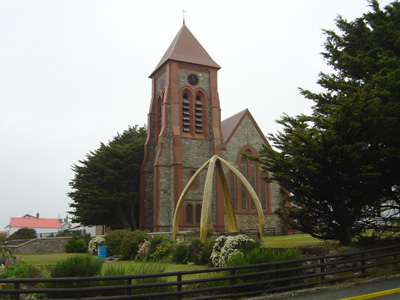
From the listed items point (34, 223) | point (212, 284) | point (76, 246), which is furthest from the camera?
point (34, 223)

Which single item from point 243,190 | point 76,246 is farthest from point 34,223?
point 76,246

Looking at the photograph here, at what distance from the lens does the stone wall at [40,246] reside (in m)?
30.0

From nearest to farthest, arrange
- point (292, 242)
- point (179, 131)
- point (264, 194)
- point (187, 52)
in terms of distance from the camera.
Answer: point (292, 242), point (179, 131), point (264, 194), point (187, 52)

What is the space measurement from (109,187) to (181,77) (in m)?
14.0

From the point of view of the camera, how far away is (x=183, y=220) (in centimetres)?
3719

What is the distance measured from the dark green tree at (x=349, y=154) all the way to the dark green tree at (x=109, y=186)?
1034 inches

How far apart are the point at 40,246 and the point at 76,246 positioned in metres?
3.59

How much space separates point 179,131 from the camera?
38.8 meters

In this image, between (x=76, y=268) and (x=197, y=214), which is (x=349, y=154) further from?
(x=197, y=214)

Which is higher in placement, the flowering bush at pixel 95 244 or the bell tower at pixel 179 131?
the bell tower at pixel 179 131

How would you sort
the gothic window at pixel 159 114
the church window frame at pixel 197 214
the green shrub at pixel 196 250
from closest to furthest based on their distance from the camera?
the green shrub at pixel 196 250 → the church window frame at pixel 197 214 → the gothic window at pixel 159 114

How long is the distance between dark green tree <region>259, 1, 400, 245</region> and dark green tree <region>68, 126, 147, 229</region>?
26.3 metres

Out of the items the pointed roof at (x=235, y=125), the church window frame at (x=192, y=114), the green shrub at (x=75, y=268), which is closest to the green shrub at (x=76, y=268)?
the green shrub at (x=75, y=268)

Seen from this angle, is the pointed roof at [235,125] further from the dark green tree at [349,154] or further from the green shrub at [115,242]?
the dark green tree at [349,154]
